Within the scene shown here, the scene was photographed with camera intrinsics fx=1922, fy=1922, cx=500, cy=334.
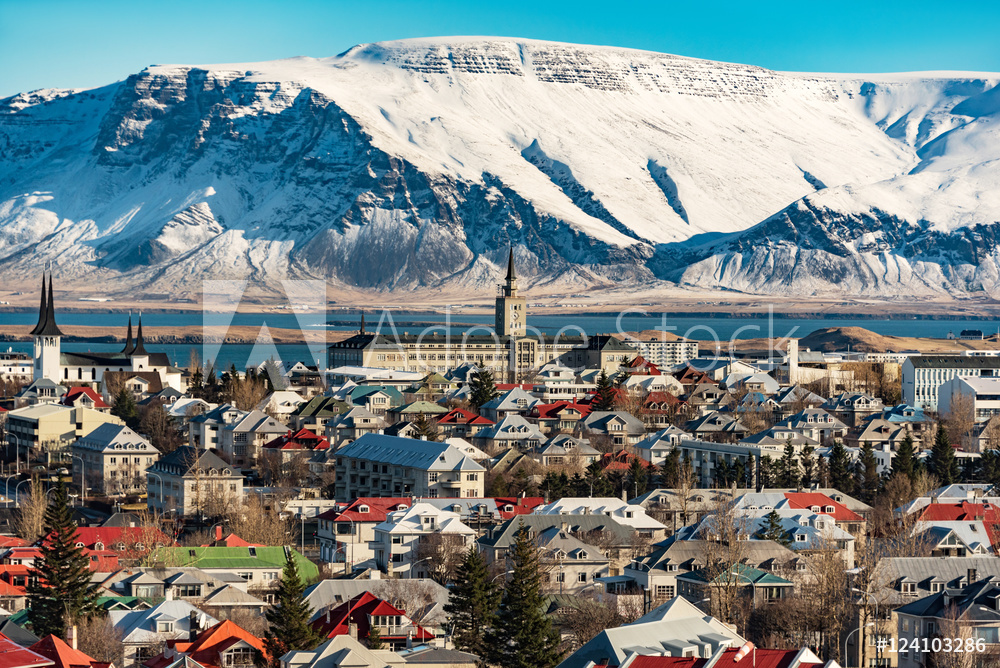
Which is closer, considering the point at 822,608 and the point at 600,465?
the point at 822,608

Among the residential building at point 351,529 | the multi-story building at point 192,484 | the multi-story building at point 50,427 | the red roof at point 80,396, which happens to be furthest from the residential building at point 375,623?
the red roof at point 80,396

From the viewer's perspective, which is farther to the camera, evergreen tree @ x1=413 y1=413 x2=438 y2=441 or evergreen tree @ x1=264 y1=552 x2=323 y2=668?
evergreen tree @ x1=413 y1=413 x2=438 y2=441

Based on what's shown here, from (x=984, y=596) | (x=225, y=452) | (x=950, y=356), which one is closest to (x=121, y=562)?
(x=984, y=596)

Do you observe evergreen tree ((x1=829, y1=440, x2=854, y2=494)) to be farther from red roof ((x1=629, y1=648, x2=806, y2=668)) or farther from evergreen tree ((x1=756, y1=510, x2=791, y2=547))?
red roof ((x1=629, y1=648, x2=806, y2=668))

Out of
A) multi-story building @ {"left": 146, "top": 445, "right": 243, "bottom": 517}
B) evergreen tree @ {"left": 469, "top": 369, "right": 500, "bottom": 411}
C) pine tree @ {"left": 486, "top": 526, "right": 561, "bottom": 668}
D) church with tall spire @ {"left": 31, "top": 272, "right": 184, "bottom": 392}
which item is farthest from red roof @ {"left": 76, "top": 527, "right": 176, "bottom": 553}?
church with tall spire @ {"left": 31, "top": 272, "right": 184, "bottom": 392}

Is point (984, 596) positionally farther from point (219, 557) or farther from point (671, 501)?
point (671, 501)

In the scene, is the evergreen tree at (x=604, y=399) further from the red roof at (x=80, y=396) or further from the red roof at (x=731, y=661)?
the red roof at (x=731, y=661)
